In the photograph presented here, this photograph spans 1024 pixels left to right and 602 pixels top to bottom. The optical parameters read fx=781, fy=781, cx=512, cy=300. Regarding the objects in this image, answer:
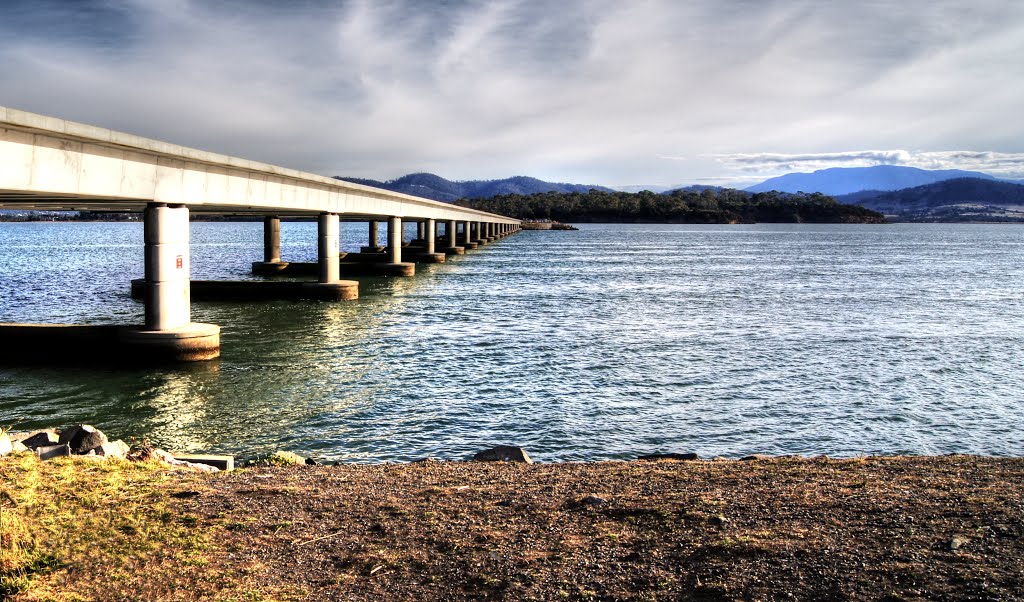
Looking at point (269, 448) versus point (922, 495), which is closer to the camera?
point (922, 495)

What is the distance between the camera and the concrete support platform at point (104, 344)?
2347 centimetres

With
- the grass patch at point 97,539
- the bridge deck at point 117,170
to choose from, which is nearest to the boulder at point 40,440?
the grass patch at point 97,539

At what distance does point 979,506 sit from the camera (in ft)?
28.0

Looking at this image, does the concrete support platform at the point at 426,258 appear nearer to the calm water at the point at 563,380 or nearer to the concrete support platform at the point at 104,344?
the calm water at the point at 563,380

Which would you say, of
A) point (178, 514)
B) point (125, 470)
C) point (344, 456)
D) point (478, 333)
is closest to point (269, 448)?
point (344, 456)

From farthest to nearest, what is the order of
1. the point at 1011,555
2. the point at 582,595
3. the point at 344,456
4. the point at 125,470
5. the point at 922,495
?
the point at 344,456 → the point at 125,470 → the point at 922,495 → the point at 1011,555 → the point at 582,595

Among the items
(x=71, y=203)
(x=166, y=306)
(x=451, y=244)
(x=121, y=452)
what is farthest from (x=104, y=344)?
(x=451, y=244)

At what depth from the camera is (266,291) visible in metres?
44.2

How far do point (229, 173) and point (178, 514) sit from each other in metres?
25.0

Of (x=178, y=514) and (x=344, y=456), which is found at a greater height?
(x=178, y=514)

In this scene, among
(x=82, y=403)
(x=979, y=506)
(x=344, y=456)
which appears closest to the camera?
(x=979, y=506)

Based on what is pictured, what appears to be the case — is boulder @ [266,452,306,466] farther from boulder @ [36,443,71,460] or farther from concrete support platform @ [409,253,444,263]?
concrete support platform @ [409,253,444,263]

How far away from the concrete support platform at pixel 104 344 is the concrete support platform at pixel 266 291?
18.4 meters

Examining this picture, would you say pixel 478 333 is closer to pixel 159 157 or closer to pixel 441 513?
pixel 159 157
